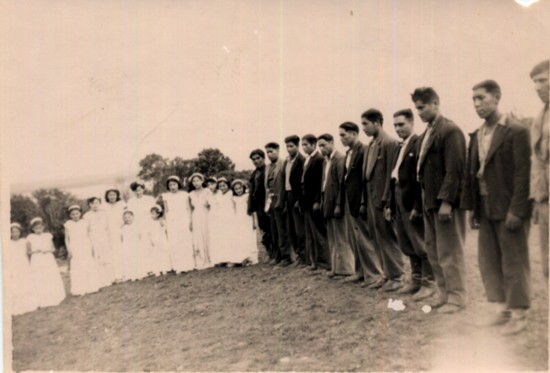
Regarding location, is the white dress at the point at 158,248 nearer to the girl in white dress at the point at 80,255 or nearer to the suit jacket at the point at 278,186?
the girl in white dress at the point at 80,255

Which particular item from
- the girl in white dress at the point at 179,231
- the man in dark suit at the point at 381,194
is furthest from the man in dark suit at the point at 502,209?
the girl in white dress at the point at 179,231

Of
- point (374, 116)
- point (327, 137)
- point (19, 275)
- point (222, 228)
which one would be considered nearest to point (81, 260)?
point (19, 275)

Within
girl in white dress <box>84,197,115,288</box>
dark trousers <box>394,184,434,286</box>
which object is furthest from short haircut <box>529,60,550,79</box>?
girl in white dress <box>84,197,115,288</box>

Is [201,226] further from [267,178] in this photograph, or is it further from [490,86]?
[490,86]

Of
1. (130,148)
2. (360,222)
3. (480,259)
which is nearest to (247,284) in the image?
(360,222)

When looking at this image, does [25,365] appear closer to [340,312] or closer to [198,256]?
[198,256]

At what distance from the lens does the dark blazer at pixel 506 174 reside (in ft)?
12.7

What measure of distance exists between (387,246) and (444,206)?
1.75 ft

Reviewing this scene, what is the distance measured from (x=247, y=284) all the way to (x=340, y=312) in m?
0.79

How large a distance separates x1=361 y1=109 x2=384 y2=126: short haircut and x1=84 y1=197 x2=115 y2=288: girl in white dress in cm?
221

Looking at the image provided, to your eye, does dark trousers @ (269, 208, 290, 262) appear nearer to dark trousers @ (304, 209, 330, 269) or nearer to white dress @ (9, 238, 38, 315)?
dark trousers @ (304, 209, 330, 269)

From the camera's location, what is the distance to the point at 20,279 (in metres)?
4.39

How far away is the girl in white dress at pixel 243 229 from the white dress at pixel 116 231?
3.02ft

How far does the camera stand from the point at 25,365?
4379 mm
